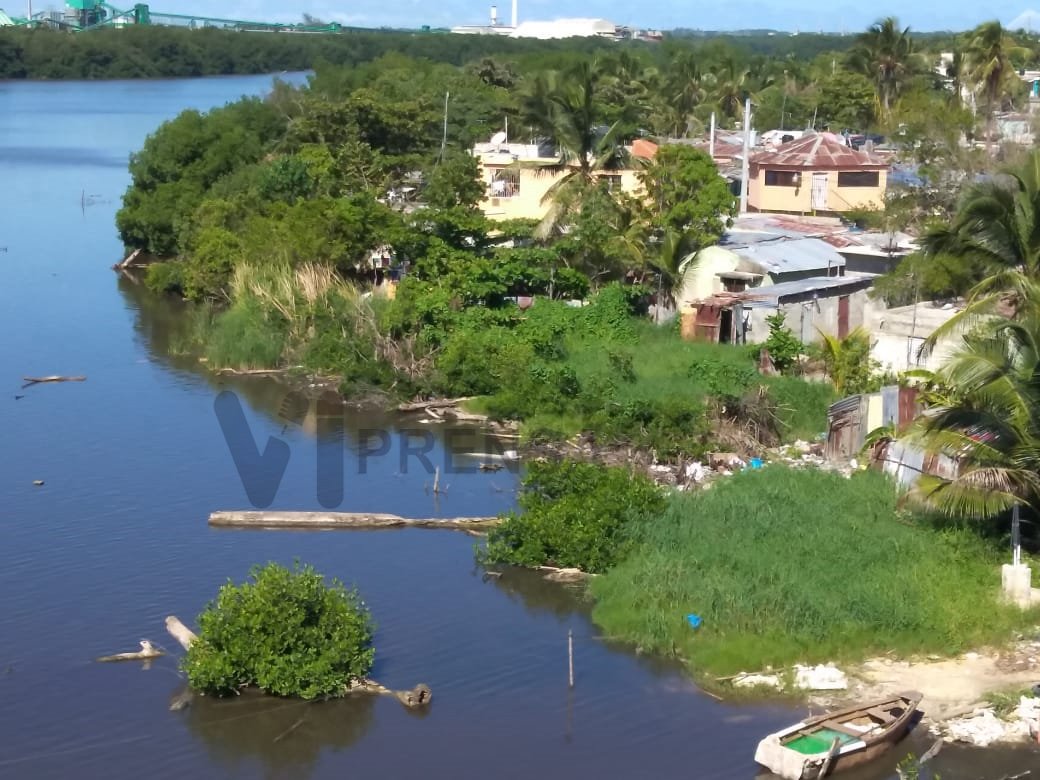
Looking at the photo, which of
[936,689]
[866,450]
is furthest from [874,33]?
[936,689]

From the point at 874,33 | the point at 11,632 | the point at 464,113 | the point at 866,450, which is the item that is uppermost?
the point at 874,33

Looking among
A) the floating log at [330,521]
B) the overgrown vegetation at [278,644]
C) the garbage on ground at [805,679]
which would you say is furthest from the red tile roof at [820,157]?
the overgrown vegetation at [278,644]

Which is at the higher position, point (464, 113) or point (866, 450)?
point (464, 113)

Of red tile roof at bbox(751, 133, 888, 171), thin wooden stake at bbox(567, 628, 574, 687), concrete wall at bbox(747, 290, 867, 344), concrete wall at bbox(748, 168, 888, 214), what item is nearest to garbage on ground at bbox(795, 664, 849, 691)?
thin wooden stake at bbox(567, 628, 574, 687)

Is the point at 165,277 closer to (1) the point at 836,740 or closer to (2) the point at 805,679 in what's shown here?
(2) the point at 805,679

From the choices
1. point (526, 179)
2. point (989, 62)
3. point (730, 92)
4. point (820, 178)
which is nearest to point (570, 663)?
point (526, 179)

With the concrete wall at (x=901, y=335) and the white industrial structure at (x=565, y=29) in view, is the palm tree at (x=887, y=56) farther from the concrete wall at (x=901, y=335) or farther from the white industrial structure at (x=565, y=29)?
the white industrial structure at (x=565, y=29)

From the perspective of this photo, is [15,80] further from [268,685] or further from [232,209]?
[268,685]
